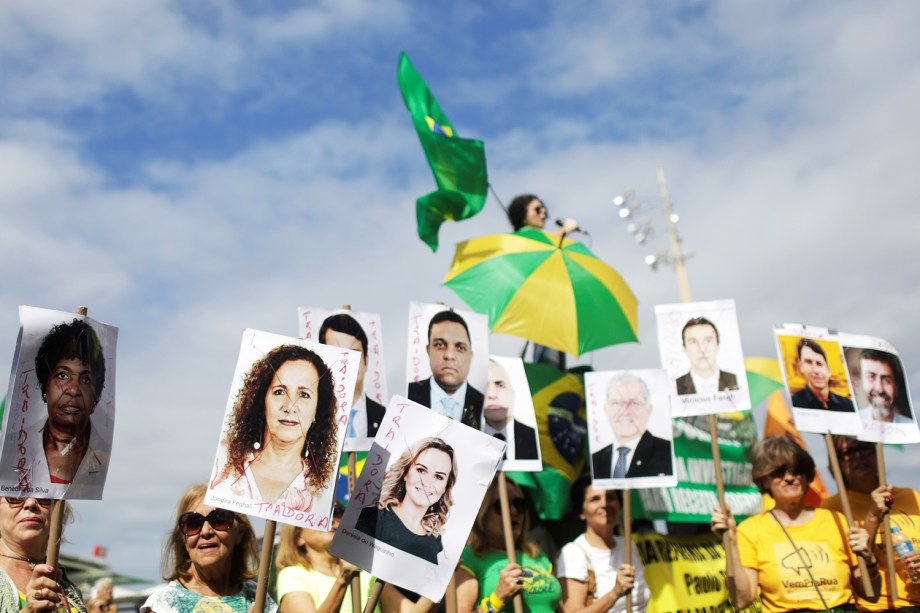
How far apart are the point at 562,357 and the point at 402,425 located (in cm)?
363

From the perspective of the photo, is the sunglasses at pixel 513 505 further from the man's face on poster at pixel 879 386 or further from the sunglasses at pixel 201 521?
the man's face on poster at pixel 879 386

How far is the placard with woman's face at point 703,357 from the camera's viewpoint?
5.62 meters

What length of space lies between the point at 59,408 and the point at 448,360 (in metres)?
2.28

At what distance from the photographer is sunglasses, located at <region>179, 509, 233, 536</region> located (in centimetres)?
373

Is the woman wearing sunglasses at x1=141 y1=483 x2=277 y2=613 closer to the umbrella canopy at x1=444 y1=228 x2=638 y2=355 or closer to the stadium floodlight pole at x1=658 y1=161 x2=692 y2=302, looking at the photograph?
the umbrella canopy at x1=444 y1=228 x2=638 y2=355

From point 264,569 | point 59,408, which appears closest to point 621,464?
point 264,569

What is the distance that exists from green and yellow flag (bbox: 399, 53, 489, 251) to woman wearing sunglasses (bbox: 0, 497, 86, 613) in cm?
414

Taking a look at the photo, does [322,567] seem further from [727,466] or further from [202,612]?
[727,466]

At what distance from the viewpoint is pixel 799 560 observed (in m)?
4.84

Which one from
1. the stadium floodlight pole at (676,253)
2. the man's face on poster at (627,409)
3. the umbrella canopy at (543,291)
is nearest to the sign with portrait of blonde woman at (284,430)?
the man's face on poster at (627,409)

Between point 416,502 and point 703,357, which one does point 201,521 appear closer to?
point 416,502

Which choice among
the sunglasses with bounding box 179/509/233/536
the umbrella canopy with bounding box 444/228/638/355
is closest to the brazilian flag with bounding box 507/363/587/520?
the umbrella canopy with bounding box 444/228/638/355

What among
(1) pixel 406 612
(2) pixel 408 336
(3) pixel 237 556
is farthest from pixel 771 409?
(3) pixel 237 556

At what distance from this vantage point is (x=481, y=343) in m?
5.25
